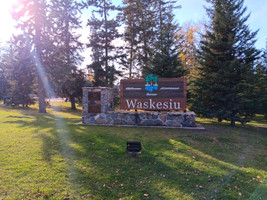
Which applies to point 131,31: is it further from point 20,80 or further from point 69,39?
point 20,80

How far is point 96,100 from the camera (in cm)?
997

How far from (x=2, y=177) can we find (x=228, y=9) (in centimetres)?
1312

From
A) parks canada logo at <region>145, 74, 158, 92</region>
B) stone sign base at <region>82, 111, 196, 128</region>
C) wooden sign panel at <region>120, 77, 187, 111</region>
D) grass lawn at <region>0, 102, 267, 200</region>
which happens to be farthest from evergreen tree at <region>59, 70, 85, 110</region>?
grass lawn at <region>0, 102, 267, 200</region>

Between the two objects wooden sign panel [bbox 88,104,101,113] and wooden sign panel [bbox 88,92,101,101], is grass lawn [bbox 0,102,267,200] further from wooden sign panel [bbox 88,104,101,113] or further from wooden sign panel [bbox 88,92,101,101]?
wooden sign panel [bbox 88,92,101,101]

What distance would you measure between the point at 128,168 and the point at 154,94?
5.67 m

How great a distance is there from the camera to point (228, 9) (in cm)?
1070

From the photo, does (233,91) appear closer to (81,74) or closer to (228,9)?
(228,9)

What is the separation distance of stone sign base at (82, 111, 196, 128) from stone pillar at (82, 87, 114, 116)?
25 cm

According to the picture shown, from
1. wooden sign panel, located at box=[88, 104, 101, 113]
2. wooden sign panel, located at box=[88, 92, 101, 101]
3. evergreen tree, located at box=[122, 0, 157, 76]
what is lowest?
wooden sign panel, located at box=[88, 104, 101, 113]

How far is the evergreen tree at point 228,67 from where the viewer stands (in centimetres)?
1040

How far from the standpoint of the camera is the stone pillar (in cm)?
992

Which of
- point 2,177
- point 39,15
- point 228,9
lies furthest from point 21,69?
point 228,9

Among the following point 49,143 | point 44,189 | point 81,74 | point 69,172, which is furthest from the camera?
point 81,74

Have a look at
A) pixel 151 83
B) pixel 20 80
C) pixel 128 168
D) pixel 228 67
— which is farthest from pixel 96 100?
pixel 20 80
